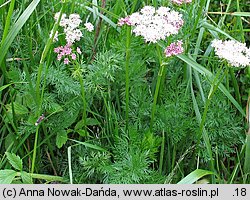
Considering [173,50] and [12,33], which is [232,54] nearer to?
[173,50]

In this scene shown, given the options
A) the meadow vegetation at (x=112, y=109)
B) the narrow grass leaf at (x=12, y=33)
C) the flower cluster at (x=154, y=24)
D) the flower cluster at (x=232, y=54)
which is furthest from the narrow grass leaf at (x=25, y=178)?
the flower cluster at (x=232, y=54)

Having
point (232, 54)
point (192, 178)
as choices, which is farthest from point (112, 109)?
point (232, 54)

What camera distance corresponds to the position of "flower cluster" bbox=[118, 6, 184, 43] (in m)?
1.59

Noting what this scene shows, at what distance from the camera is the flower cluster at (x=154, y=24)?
5.23ft

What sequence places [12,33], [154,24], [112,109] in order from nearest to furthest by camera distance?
1. [154,24]
2. [12,33]
3. [112,109]

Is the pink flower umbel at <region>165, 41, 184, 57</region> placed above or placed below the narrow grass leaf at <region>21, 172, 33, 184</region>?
above

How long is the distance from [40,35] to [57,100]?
30 centimetres

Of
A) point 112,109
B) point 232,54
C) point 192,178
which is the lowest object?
point 192,178

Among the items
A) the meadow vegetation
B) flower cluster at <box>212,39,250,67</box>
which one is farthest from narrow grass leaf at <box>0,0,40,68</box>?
flower cluster at <box>212,39,250,67</box>

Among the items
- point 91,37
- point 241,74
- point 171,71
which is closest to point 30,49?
point 91,37

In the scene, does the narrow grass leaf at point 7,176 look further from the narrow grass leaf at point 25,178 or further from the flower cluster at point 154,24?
the flower cluster at point 154,24

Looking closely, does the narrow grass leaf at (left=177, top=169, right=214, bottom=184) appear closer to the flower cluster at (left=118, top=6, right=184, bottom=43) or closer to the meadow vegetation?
the meadow vegetation

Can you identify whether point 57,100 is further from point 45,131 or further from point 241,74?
point 241,74

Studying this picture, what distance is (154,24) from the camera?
1.62m
